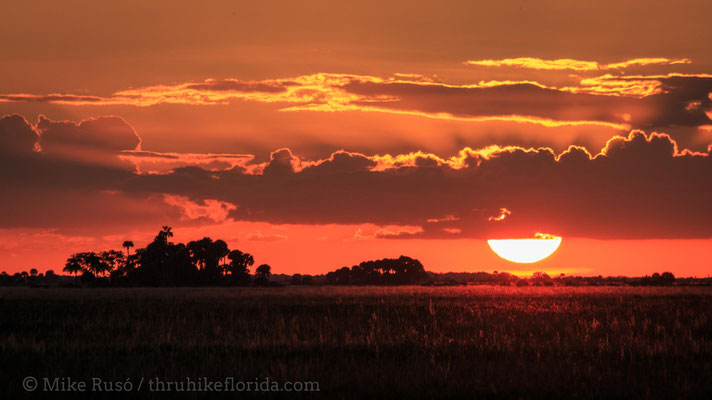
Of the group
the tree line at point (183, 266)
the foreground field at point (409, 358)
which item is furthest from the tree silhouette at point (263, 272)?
the foreground field at point (409, 358)

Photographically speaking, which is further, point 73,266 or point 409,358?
point 73,266

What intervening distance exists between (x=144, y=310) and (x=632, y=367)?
3347cm

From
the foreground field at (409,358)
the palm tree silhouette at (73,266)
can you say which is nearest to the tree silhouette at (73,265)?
the palm tree silhouette at (73,266)

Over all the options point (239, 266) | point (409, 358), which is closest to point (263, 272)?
point (239, 266)

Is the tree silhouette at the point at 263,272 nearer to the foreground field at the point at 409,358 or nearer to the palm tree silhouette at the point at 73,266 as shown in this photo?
the palm tree silhouette at the point at 73,266

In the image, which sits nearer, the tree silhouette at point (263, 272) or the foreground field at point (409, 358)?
the foreground field at point (409, 358)

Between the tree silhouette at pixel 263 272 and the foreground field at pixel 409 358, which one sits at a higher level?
the tree silhouette at pixel 263 272

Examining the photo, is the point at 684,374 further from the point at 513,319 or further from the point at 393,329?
the point at 513,319

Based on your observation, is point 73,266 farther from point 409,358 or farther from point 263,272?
point 409,358

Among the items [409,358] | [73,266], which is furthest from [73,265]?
[409,358]

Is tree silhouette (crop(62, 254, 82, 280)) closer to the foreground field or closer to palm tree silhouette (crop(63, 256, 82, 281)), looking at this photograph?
palm tree silhouette (crop(63, 256, 82, 281))

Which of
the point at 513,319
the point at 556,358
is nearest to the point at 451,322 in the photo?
the point at 513,319

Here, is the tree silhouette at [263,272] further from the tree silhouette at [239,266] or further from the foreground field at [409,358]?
the foreground field at [409,358]

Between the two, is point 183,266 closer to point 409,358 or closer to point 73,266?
point 73,266
